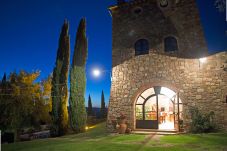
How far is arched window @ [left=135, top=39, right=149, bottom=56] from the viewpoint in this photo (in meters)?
12.2

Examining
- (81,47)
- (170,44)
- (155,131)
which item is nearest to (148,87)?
(155,131)

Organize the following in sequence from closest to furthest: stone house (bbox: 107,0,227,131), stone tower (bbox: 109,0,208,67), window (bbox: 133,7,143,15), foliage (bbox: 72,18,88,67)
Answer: stone house (bbox: 107,0,227,131), stone tower (bbox: 109,0,208,67), window (bbox: 133,7,143,15), foliage (bbox: 72,18,88,67)

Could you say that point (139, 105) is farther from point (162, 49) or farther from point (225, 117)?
point (225, 117)

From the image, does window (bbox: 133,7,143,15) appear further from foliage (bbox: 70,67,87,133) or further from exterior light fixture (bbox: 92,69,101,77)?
foliage (bbox: 70,67,87,133)

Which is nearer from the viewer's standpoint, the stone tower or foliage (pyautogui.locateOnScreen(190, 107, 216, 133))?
foliage (pyautogui.locateOnScreen(190, 107, 216, 133))

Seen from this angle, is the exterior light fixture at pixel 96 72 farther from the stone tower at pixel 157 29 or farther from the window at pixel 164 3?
the window at pixel 164 3

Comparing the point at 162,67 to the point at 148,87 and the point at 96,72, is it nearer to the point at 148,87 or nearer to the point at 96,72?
the point at 148,87

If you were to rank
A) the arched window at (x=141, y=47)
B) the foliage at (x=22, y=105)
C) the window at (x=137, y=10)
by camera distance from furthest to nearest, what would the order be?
the foliage at (x=22, y=105)
the window at (x=137, y=10)
the arched window at (x=141, y=47)

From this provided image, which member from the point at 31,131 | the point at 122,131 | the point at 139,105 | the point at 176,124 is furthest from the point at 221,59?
the point at 31,131

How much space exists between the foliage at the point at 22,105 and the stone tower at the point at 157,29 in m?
7.66

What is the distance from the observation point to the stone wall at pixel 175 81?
10.2 meters

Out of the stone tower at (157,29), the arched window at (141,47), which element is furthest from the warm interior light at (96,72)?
the arched window at (141,47)

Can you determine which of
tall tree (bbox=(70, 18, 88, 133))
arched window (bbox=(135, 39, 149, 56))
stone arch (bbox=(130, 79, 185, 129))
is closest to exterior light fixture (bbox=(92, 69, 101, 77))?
stone arch (bbox=(130, 79, 185, 129))

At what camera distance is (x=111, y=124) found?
12.1 metres
